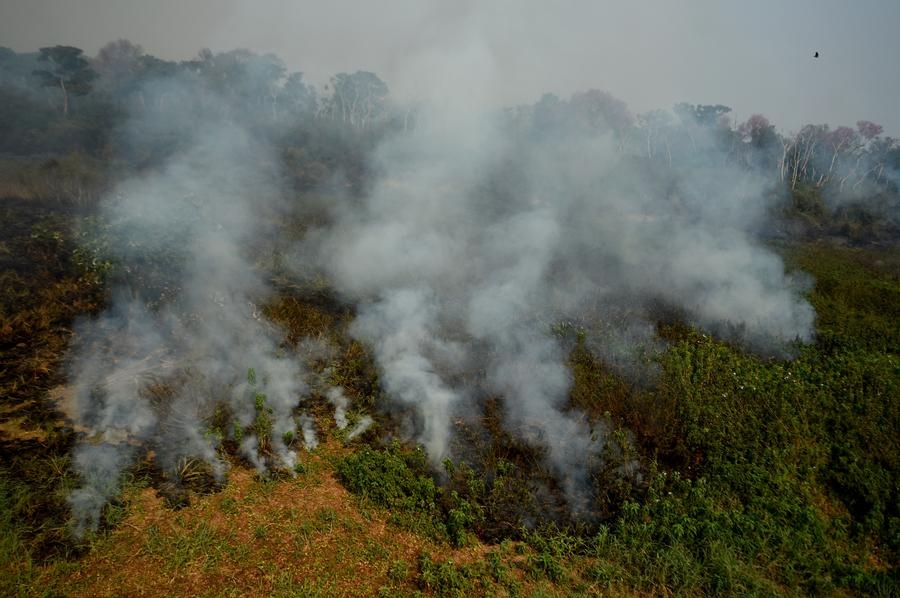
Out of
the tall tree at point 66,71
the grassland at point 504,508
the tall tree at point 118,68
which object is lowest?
the grassland at point 504,508

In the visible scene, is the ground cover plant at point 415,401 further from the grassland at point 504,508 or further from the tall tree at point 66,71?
the tall tree at point 66,71

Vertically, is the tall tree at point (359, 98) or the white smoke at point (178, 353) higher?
the tall tree at point (359, 98)

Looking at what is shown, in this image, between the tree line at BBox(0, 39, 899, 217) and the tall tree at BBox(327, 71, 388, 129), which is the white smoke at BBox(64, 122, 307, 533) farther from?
the tall tree at BBox(327, 71, 388, 129)

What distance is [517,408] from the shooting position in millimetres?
5805

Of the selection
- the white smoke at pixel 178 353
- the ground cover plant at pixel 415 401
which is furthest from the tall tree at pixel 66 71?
the white smoke at pixel 178 353

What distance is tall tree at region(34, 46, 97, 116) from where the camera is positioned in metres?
21.4

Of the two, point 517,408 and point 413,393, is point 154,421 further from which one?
point 517,408

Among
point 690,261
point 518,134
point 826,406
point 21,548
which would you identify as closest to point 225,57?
point 518,134

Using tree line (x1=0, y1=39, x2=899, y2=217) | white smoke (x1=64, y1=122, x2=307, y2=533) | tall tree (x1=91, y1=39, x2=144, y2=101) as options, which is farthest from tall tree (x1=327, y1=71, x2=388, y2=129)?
white smoke (x1=64, y1=122, x2=307, y2=533)

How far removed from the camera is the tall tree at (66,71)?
21.4m

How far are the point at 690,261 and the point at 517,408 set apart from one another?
6986mm

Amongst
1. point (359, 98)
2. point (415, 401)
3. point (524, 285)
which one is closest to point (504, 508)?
point (415, 401)

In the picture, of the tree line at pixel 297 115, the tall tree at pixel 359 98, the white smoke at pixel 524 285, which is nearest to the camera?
the white smoke at pixel 524 285

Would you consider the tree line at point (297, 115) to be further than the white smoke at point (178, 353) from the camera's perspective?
Yes
